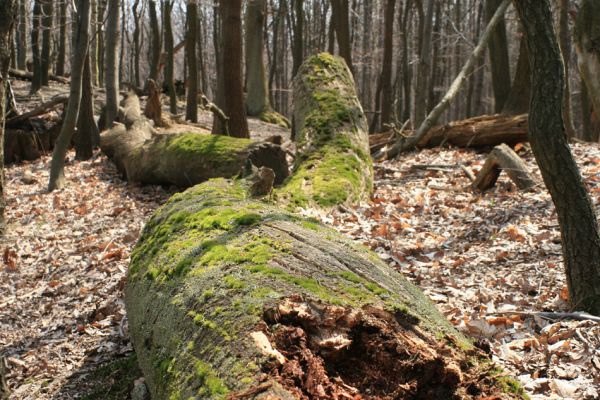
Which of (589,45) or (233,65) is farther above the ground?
(233,65)

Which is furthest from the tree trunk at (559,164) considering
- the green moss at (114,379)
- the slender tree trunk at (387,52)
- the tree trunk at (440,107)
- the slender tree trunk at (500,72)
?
the slender tree trunk at (387,52)

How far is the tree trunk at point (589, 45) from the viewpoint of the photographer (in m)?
5.16

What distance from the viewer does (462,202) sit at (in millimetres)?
7152

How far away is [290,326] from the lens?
236 cm

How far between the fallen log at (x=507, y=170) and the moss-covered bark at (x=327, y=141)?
1.51m

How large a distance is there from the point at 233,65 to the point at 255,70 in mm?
12123

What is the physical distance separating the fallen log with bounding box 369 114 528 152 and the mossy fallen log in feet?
23.0

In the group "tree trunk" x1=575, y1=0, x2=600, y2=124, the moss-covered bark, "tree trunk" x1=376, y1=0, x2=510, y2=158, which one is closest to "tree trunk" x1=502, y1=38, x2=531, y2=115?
"tree trunk" x1=376, y1=0, x2=510, y2=158

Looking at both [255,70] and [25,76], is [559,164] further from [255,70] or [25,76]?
[25,76]

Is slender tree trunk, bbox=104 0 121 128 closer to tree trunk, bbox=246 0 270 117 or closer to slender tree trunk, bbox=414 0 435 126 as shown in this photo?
slender tree trunk, bbox=414 0 435 126

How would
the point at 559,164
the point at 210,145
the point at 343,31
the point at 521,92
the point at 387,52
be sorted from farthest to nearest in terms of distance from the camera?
1. the point at 387,52
2. the point at 343,31
3. the point at 521,92
4. the point at 210,145
5. the point at 559,164

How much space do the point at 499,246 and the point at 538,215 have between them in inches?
37.7

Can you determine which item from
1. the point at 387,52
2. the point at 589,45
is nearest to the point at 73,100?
the point at 387,52

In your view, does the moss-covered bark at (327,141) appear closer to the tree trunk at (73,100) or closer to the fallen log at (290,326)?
the fallen log at (290,326)
